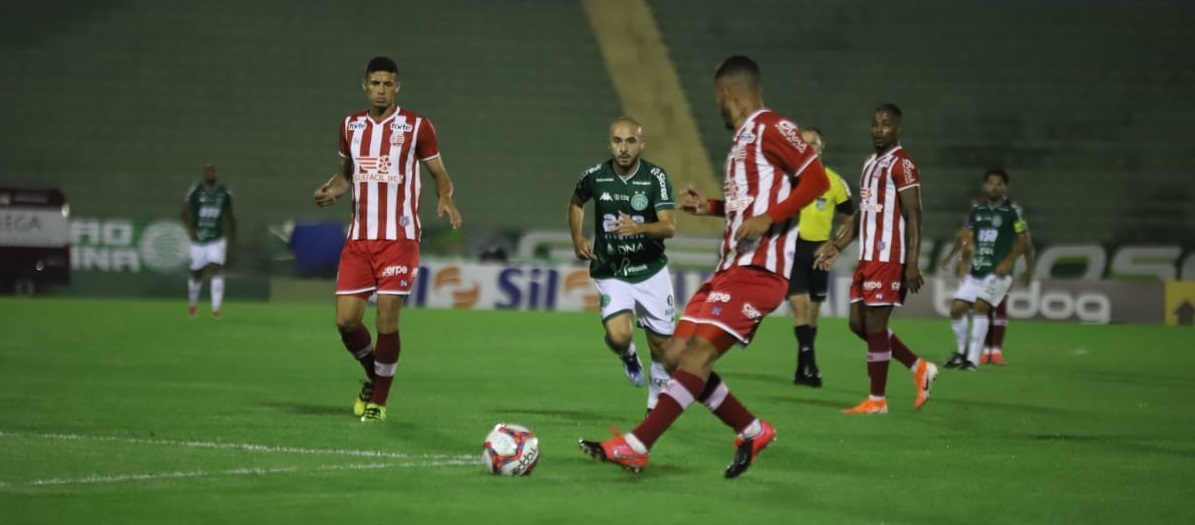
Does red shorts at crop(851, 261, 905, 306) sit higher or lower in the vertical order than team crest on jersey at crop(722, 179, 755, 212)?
lower

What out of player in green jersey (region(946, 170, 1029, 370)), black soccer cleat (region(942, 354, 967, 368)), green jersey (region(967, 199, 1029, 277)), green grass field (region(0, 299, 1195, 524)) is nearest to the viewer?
green grass field (region(0, 299, 1195, 524))

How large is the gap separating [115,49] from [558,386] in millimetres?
23490

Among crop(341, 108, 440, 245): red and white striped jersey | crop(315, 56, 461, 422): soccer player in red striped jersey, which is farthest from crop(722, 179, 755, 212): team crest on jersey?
crop(341, 108, 440, 245): red and white striped jersey

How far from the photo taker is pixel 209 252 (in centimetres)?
2392

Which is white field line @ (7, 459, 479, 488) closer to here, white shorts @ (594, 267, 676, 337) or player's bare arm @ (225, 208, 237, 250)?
white shorts @ (594, 267, 676, 337)

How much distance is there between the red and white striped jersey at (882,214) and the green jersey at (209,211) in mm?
13741

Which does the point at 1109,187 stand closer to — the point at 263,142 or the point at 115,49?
the point at 263,142

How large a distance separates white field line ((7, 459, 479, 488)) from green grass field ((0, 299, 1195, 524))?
0.06 feet

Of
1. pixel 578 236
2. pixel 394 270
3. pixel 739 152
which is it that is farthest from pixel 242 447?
pixel 739 152

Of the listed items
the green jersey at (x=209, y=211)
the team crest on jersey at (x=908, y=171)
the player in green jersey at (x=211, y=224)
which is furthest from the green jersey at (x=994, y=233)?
the green jersey at (x=209, y=211)

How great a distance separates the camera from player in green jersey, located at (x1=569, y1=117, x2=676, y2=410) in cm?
1078

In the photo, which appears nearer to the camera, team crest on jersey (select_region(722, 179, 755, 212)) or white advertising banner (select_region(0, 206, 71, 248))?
team crest on jersey (select_region(722, 179, 755, 212))

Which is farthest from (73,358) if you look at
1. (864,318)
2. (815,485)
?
(815,485)

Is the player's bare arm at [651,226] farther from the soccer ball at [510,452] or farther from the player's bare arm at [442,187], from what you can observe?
the soccer ball at [510,452]
